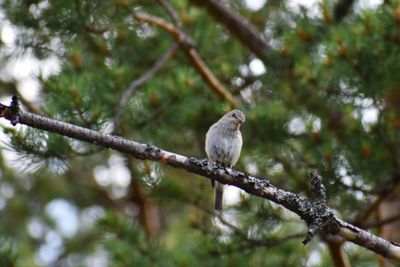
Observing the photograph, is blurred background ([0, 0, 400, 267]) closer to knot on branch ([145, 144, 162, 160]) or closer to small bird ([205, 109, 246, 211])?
small bird ([205, 109, 246, 211])

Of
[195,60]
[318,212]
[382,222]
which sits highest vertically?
[382,222]

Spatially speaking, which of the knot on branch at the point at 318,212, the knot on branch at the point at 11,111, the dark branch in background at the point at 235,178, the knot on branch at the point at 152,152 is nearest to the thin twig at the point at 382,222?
the dark branch in background at the point at 235,178

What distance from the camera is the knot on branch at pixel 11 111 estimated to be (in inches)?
98.3

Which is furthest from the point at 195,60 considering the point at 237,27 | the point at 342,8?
the point at 342,8

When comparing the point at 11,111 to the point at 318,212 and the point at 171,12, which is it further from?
the point at 171,12

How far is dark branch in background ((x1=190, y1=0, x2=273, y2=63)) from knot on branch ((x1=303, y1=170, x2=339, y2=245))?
258 centimetres

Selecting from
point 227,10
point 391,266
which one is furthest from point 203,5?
point 391,266

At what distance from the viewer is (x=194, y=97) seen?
183 inches

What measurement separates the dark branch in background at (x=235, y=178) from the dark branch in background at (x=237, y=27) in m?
2.53

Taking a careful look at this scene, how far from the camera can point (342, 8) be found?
→ 212 inches

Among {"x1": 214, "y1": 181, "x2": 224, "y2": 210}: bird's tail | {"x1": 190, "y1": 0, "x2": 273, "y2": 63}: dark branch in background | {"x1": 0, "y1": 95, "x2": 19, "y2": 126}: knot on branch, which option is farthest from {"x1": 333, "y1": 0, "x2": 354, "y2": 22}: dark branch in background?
{"x1": 0, "y1": 95, "x2": 19, "y2": 126}: knot on branch

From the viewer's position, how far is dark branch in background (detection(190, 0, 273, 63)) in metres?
5.32

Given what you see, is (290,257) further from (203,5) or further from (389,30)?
(203,5)

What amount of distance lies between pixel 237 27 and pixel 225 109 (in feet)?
4.93
